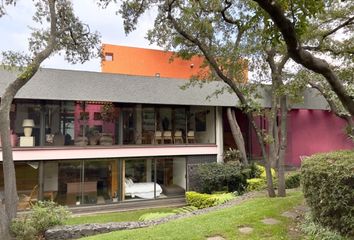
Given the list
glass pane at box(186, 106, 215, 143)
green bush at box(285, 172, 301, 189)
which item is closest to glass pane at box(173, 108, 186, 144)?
glass pane at box(186, 106, 215, 143)

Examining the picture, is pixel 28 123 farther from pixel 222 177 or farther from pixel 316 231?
pixel 316 231

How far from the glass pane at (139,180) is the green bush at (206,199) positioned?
1.98m

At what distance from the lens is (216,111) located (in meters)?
18.4

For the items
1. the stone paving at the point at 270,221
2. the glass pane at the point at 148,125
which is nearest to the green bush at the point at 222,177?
the glass pane at the point at 148,125

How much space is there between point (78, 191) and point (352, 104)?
1263 cm

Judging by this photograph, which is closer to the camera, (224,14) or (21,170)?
(224,14)

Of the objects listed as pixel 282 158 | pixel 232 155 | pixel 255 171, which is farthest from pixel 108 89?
pixel 282 158

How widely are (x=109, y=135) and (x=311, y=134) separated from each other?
13827 millimetres

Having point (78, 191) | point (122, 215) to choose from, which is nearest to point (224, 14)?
point (122, 215)

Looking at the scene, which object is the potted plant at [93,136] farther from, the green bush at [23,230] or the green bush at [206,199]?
the green bush at [23,230]

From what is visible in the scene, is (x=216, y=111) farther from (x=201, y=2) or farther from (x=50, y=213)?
(x=50, y=213)

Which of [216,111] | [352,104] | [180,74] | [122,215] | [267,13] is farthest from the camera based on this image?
[180,74]

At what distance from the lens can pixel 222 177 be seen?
15648 mm

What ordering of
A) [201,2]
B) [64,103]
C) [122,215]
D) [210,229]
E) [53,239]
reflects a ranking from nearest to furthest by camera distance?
[210,229] → [53,239] → [201,2] → [122,215] → [64,103]
